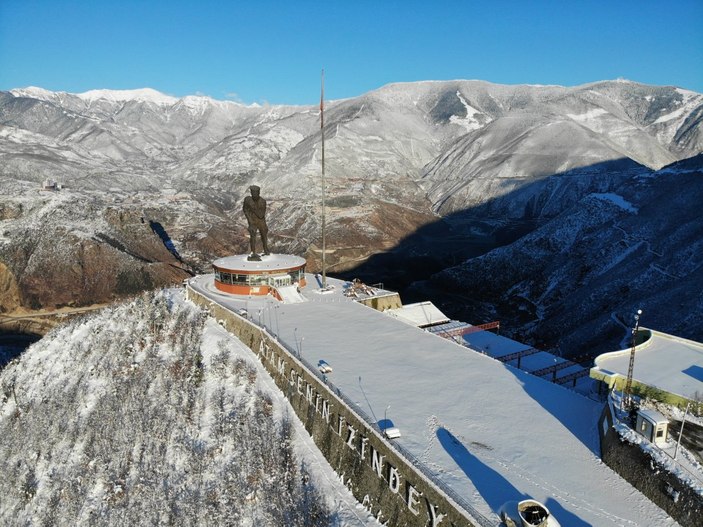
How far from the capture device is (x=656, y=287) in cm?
5266

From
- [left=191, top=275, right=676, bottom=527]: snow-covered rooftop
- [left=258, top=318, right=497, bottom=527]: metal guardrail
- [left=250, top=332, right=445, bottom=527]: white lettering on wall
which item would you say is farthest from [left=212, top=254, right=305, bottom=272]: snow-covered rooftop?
[left=258, top=318, right=497, bottom=527]: metal guardrail

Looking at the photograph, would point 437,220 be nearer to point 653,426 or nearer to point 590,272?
point 590,272

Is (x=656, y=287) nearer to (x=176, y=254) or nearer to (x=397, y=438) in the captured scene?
(x=397, y=438)

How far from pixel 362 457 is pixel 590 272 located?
2131 inches

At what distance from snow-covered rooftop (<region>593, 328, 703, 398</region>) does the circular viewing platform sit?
2616cm

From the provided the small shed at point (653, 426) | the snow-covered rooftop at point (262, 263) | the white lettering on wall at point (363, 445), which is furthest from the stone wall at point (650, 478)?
the snow-covered rooftop at point (262, 263)

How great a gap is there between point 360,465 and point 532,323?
4351 cm

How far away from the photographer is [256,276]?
40.0 m

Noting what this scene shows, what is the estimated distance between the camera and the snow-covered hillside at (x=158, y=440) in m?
22.2

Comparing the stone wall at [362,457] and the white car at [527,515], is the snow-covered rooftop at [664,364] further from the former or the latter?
the stone wall at [362,457]

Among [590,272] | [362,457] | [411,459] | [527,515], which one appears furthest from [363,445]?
[590,272]

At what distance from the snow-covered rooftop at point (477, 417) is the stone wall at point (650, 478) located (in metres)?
0.33

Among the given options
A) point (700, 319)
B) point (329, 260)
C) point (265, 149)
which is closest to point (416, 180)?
point (265, 149)

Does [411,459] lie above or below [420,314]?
below
